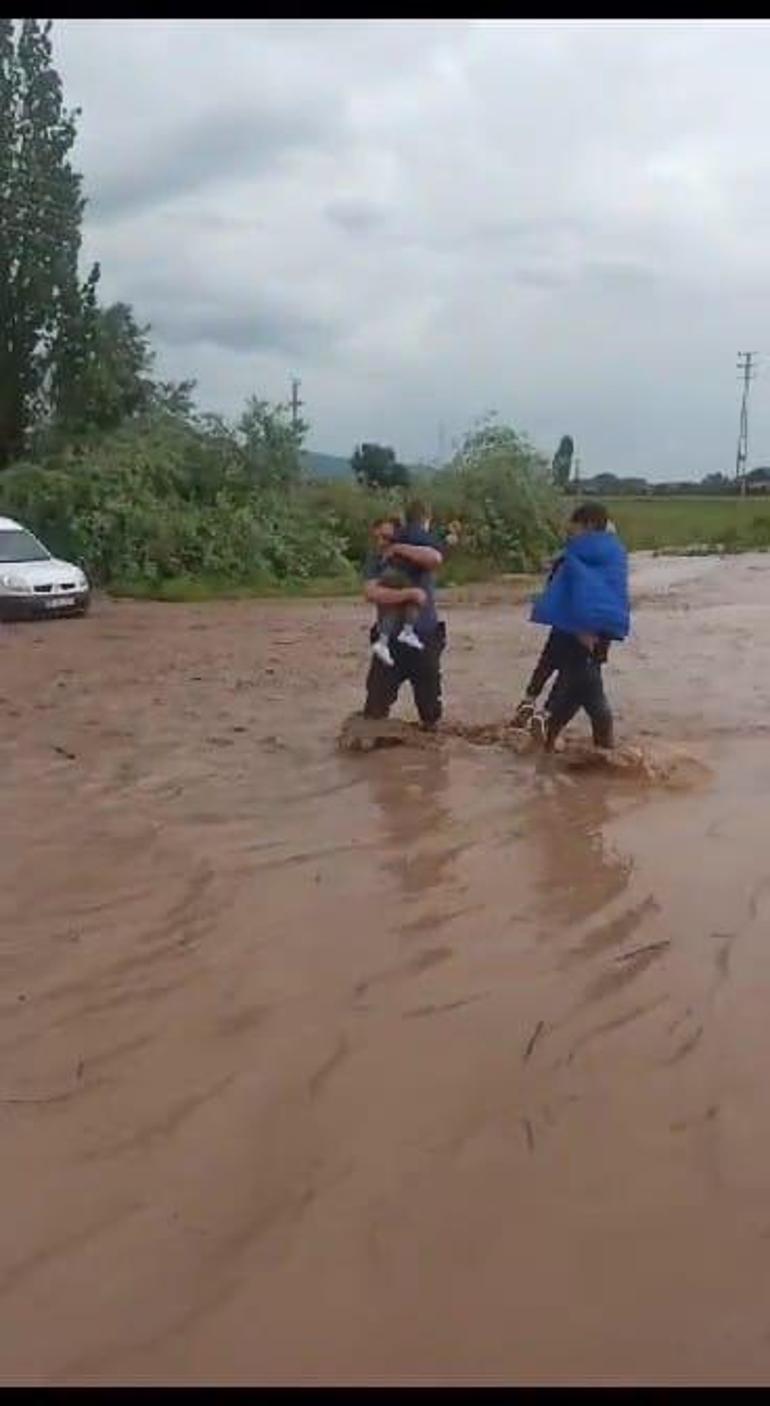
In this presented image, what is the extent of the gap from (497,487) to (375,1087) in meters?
31.2

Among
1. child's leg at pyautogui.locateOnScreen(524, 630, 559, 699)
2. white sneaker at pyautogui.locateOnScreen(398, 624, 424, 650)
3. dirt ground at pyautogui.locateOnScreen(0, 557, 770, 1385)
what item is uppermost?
white sneaker at pyautogui.locateOnScreen(398, 624, 424, 650)

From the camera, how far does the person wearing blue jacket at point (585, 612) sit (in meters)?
8.59

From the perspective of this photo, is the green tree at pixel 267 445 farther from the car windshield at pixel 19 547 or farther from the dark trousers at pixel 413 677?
the dark trousers at pixel 413 677

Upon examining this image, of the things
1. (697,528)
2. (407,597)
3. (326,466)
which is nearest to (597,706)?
(407,597)

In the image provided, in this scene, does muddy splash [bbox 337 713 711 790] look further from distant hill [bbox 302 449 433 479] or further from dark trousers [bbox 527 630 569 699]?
distant hill [bbox 302 449 433 479]

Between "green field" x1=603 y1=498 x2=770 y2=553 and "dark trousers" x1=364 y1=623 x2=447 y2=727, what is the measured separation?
38834mm

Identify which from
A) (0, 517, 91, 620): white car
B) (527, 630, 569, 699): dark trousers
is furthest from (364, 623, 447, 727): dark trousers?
(0, 517, 91, 620): white car

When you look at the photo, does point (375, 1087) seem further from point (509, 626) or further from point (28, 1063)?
point (509, 626)

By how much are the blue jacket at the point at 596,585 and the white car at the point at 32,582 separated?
1308 centimetres

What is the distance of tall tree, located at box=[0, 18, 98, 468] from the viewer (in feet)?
116

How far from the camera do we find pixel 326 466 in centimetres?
3306

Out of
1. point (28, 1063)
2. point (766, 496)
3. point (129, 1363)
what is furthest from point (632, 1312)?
point (766, 496)

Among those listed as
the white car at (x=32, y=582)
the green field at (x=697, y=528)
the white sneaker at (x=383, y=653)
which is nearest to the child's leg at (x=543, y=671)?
the white sneaker at (x=383, y=653)

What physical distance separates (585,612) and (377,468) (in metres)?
28.7
